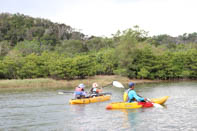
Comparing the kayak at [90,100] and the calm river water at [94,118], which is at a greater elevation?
the kayak at [90,100]

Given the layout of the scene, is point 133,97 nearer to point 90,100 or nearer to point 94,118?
point 94,118

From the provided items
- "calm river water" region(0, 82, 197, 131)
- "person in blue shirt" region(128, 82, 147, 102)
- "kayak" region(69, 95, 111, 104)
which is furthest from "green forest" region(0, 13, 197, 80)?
"person in blue shirt" region(128, 82, 147, 102)

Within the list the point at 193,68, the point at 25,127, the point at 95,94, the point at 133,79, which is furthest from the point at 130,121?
the point at 193,68

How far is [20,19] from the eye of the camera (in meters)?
116

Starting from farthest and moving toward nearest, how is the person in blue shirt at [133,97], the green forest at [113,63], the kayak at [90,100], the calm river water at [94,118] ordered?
1. the green forest at [113,63]
2. the kayak at [90,100]
3. the person in blue shirt at [133,97]
4. the calm river water at [94,118]

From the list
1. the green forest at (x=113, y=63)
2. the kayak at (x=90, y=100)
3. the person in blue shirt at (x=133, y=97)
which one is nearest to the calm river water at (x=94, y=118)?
the person in blue shirt at (x=133, y=97)

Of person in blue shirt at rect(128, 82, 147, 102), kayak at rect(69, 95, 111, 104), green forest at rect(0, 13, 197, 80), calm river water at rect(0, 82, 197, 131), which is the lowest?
calm river water at rect(0, 82, 197, 131)

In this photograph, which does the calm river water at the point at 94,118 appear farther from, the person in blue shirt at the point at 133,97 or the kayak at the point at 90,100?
the kayak at the point at 90,100

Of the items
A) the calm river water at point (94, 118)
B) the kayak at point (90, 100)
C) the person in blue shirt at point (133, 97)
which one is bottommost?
the calm river water at point (94, 118)

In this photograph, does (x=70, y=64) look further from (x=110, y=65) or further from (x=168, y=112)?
(x=168, y=112)

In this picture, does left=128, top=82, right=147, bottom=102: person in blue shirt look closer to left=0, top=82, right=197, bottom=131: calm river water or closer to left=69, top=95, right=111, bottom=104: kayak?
left=0, top=82, right=197, bottom=131: calm river water

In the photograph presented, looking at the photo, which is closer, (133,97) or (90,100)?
(133,97)

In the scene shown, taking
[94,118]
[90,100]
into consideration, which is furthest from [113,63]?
[94,118]

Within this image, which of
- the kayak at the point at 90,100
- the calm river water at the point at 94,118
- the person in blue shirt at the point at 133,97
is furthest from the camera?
the kayak at the point at 90,100
